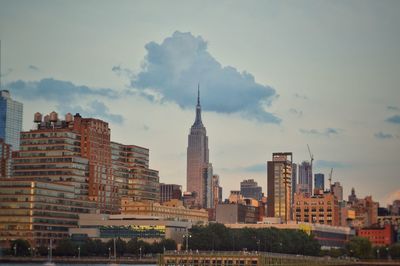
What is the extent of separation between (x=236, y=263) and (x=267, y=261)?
296 inches

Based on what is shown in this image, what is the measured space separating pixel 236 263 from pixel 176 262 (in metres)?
13.0

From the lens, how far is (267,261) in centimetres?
18988

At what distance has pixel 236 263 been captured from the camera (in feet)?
609

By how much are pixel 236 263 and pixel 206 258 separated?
6.84 meters

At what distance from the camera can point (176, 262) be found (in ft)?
628

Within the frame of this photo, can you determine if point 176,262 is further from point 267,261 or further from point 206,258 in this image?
point 267,261

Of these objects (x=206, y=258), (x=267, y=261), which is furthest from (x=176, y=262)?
(x=267, y=261)

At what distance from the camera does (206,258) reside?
189375 mm

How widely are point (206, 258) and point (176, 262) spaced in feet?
20.9
